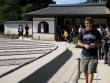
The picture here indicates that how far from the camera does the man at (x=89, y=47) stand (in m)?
8.53

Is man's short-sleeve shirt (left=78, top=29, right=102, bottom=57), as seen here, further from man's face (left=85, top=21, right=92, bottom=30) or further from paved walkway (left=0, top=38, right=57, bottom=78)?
paved walkway (left=0, top=38, right=57, bottom=78)

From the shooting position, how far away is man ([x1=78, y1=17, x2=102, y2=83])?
853 cm

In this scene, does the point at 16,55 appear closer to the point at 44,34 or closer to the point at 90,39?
the point at 90,39

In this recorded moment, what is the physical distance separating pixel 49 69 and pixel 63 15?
24.6 m

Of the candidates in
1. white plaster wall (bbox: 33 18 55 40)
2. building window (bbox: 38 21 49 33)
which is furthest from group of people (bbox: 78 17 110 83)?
building window (bbox: 38 21 49 33)

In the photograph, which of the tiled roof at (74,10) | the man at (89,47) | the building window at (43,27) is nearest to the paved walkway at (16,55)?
the man at (89,47)

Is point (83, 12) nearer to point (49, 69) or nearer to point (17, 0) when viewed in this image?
point (49, 69)

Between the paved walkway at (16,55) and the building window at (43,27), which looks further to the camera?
the building window at (43,27)

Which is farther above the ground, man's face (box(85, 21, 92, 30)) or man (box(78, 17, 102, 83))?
man's face (box(85, 21, 92, 30))

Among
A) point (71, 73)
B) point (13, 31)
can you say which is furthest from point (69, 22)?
point (71, 73)

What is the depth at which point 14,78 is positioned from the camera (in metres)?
9.05

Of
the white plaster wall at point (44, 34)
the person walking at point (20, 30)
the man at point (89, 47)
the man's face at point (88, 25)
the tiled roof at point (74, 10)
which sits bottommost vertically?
the person walking at point (20, 30)

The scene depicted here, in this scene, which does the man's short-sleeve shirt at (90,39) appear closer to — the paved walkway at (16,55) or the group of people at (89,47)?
the group of people at (89,47)

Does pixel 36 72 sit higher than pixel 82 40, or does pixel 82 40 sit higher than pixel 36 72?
pixel 82 40
